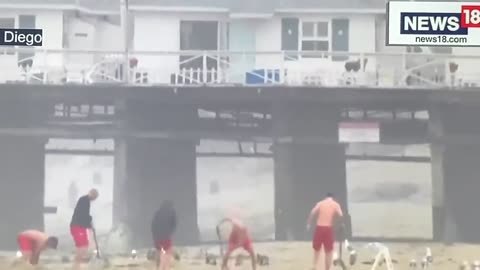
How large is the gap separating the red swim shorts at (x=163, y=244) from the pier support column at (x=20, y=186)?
0.42 m

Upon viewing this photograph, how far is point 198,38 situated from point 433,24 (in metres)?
0.82

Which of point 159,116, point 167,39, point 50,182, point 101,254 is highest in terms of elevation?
point 167,39

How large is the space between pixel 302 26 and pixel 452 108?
608mm

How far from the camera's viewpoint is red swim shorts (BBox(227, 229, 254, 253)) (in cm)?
381

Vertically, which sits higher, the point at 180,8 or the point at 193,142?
the point at 180,8

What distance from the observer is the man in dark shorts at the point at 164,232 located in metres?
3.81

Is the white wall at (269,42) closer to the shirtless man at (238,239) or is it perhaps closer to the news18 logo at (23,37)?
the shirtless man at (238,239)

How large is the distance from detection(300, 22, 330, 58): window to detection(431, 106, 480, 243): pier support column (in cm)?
46

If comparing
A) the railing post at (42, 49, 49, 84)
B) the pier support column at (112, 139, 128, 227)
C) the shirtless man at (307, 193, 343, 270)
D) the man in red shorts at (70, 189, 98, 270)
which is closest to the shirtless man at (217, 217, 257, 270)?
the shirtless man at (307, 193, 343, 270)

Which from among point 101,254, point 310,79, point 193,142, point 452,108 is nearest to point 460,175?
point 452,108

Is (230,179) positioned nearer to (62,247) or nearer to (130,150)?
(130,150)

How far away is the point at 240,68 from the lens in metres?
3.79

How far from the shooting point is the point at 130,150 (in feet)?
12.5

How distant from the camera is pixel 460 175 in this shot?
3822 mm
